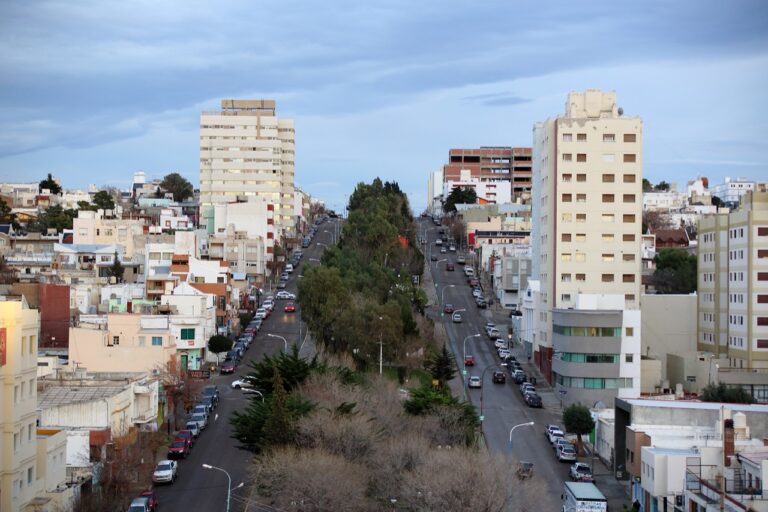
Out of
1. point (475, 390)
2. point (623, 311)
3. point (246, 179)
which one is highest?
point (246, 179)

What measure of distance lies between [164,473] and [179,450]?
516cm

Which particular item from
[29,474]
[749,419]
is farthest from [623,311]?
[29,474]

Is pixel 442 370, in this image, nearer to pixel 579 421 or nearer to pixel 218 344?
pixel 579 421

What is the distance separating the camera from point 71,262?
411ft

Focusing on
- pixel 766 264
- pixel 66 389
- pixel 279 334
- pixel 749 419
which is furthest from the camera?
pixel 279 334

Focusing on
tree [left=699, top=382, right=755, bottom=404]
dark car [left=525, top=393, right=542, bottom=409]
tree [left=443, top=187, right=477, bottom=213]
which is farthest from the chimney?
tree [left=443, top=187, right=477, bottom=213]

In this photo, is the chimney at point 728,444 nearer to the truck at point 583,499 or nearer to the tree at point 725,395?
the truck at point 583,499

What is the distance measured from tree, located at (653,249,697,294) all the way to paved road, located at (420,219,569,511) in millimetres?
15659

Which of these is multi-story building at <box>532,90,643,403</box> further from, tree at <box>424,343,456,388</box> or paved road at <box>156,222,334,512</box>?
paved road at <box>156,222,334,512</box>

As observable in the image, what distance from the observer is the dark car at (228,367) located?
86.1 m

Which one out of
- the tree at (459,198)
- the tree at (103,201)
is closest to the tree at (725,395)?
the tree at (459,198)

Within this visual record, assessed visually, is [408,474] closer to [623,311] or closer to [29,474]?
[29,474]

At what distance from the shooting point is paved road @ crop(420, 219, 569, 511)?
61438mm

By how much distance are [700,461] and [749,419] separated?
9.97 metres
